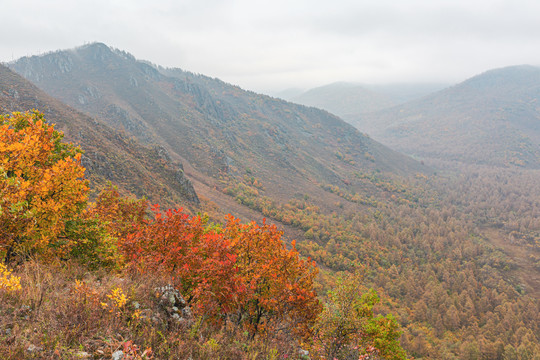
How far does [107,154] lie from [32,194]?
51296 mm

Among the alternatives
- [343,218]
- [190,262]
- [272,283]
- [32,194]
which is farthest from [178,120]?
[272,283]

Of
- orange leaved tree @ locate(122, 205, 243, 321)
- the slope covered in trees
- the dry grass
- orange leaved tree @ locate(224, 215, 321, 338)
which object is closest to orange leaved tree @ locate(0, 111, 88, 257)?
the slope covered in trees

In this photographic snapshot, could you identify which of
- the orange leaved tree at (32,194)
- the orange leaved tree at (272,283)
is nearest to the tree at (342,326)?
the orange leaved tree at (272,283)

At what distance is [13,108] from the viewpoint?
162 ft

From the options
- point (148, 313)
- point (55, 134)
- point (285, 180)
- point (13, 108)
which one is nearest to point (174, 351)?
point (148, 313)

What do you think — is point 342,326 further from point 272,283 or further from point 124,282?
point 124,282

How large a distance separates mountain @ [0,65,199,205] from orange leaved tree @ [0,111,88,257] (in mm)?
33974

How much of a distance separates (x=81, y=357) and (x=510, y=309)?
10421 centimetres

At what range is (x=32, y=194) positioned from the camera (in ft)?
29.8

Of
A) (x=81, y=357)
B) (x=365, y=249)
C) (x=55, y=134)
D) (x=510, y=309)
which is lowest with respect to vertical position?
(x=510, y=309)

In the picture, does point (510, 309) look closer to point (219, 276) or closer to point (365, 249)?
point (365, 249)

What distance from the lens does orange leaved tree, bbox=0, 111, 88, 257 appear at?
8172mm

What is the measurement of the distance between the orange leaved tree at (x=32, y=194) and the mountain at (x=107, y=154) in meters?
34.0

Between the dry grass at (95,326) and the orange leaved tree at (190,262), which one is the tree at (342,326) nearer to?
the dry grass at (95,326)
